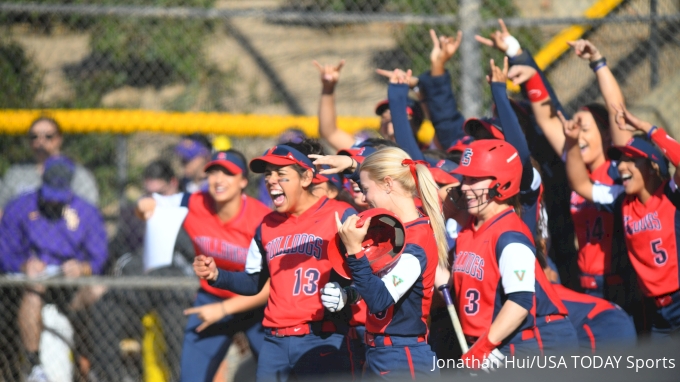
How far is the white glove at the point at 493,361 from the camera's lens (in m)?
3.03

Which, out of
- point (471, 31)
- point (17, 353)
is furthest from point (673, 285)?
point (17, 353)

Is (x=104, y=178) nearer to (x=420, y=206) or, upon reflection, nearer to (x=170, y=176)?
(x=170, y=176)

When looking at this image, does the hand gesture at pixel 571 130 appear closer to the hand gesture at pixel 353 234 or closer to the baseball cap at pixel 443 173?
the baseball cap at pixel 443 173

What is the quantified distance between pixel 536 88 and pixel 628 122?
0.56 metres

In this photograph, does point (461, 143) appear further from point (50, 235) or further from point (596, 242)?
point (50, 235)

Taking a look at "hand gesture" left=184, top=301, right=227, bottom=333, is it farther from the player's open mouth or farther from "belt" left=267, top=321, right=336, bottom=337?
the player's open mouth

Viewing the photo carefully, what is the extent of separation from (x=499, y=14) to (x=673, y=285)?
343 centimetres

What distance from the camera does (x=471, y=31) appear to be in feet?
16.4

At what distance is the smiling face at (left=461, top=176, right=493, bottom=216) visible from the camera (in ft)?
11.0

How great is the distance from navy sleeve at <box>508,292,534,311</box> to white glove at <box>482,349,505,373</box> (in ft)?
0.73

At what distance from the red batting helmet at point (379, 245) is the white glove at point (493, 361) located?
59cm

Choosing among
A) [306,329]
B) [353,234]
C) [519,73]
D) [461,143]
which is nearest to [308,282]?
[306,329]

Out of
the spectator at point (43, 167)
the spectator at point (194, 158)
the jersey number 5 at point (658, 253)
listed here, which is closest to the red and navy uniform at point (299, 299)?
the jersey number 5 at point (658, 253)

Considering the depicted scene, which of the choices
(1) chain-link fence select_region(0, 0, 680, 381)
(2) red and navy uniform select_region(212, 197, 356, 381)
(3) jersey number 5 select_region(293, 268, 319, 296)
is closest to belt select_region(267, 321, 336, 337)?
(2) red and navy uniform select_region(212, 197, 356, 381)
